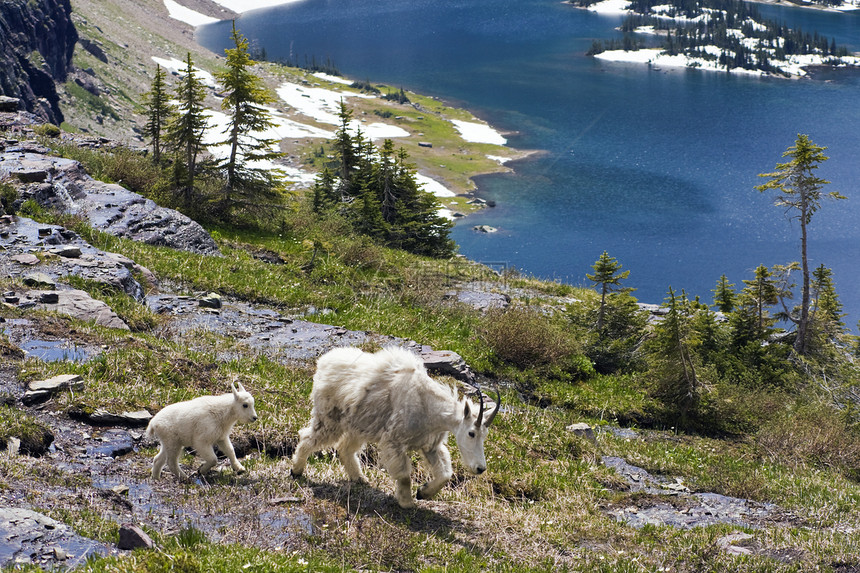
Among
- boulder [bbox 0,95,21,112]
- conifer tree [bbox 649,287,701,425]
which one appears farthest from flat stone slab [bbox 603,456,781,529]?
boulder [bbox 0,95,21,112]

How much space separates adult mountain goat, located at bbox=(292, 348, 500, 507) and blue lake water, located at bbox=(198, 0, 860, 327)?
1891 inches

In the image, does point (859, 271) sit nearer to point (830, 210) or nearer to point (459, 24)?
point (830, 210)

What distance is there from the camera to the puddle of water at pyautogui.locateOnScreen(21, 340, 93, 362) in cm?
960

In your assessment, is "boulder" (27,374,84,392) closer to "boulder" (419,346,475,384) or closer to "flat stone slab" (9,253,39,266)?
"boulder" (419,346,475,384)

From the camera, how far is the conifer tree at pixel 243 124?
957 inches

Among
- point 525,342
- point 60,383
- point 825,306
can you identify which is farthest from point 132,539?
point 825,306

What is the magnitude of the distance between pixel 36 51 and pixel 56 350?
90281 millimetres

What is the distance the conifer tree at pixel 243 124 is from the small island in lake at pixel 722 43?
125684 millimetres

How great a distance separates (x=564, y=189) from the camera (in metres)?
79.2

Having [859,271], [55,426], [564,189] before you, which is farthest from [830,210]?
[55,426]

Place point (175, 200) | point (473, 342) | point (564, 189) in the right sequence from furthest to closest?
1. point (564, 189)
2. point (175, 200)
3. point (473, 342)

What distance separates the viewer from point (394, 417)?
7.57 metres

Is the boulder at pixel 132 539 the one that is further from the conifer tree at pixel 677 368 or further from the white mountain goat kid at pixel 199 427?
the conifer tree at pixel 677 368

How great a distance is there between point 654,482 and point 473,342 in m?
6.21
